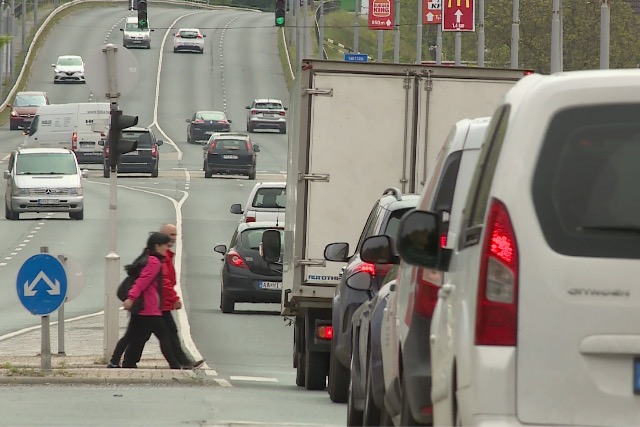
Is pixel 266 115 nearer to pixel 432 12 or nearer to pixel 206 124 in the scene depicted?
pixel 206 124

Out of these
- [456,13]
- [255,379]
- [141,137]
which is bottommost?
[255,379]

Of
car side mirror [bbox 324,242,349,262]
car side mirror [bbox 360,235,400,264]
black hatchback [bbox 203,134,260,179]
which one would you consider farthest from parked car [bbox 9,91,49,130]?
car side mirror [bbox 360,235,400,264]

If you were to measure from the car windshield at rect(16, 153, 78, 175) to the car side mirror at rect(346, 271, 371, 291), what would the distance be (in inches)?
1337

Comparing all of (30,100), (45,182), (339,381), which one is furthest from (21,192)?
(30,100)

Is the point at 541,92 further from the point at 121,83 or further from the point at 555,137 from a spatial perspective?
the point at 121,83

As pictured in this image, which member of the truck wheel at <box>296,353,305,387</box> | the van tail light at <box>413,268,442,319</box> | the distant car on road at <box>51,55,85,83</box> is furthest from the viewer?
the distant car on road at <box>51,55,85,83</box>

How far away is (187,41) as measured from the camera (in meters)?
108

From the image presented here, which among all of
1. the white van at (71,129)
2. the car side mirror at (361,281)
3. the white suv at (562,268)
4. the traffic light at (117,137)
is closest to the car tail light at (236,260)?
the traffic light at (117,137)

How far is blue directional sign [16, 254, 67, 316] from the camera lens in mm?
18562

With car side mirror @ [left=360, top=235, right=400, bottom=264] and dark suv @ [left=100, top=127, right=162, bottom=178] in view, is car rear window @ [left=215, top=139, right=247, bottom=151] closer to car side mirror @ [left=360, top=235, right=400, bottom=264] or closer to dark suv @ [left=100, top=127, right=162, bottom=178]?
dark suv @ [left=100, top=127, right=162, bottom=178]

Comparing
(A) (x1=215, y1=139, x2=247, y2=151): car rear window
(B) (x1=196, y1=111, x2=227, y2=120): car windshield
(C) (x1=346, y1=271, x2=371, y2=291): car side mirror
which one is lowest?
(A) (x1=215, y1=139, x2=247, y2=151): car rear window

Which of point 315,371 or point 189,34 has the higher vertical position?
point 189,34

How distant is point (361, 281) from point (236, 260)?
49.6ft

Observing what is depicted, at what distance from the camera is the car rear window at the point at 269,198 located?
114 ft
